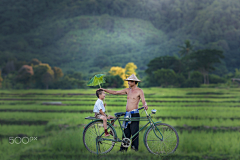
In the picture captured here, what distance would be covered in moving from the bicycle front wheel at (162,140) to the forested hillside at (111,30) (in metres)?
86.3

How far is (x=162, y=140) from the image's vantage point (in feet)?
15.9

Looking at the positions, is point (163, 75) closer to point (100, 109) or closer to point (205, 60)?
point (205, 60)

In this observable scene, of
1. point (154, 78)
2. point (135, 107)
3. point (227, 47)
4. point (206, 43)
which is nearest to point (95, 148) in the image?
point (135, 107)

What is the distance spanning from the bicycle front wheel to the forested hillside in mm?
86283

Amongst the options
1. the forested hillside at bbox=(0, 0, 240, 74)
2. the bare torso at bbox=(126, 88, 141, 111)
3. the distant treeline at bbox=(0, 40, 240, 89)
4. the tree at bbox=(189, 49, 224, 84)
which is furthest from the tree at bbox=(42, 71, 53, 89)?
the bare torso at bbox=(126, 88, 141, 111)

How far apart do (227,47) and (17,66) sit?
8443cm

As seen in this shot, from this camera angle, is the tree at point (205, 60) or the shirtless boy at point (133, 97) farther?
the tree at point (205, 60)

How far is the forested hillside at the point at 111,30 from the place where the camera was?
113 meters

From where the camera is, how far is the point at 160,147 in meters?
4.88

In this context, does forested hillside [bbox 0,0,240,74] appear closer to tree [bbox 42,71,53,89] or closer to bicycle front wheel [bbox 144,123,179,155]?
tree [bbox 42,71,53,89]

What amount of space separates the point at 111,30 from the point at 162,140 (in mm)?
154400

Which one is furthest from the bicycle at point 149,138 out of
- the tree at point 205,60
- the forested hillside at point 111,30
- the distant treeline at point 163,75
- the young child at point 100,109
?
the forested hillside at point 111,30

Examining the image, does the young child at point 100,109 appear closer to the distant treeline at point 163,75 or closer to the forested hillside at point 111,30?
the distant treeline at point 163,75

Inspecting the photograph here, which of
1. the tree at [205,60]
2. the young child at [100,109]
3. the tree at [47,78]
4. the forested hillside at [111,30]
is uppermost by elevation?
the forested hillside at [111,30]
